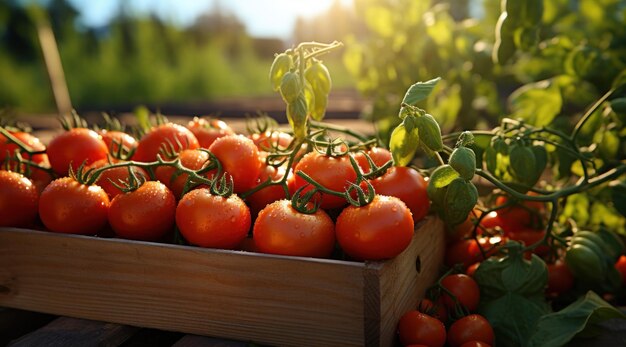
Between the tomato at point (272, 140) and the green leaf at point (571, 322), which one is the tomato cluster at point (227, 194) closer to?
the tomato at point (272, 140)

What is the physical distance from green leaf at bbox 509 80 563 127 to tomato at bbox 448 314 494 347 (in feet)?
2.61

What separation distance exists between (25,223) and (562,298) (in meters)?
1.32

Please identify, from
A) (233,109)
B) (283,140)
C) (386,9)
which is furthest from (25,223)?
(233,109)

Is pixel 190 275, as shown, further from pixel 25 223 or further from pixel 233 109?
pixel 233 109

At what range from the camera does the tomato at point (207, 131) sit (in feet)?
5.24

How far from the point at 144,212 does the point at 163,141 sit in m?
0.27

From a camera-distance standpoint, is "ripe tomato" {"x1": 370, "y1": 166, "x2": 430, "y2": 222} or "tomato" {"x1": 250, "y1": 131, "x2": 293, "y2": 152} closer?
"ripe tomato" {"x1": 370, "y1": 166, "x2": 430, "y2": 222}

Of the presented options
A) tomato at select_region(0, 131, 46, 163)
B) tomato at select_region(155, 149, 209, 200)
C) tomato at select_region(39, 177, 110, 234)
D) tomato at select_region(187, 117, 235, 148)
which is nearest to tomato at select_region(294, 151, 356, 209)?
tomato at select_region(155, 149, 209, 200)

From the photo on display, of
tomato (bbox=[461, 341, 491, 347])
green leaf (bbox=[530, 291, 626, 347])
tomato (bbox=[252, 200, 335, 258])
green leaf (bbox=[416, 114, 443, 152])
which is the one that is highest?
green leaf (bbox=[416, 114, 443, 152])

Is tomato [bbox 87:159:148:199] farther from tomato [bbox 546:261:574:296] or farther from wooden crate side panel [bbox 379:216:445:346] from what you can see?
tomato [bbox 546:261:574:296]

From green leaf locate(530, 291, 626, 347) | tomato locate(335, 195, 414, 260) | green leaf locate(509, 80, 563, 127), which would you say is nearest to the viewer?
tomato locate(335, 195, 414, 260)

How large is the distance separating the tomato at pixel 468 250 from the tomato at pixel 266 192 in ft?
1.69

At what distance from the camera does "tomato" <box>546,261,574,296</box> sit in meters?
1.58

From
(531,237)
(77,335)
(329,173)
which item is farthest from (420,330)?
(77,335)
